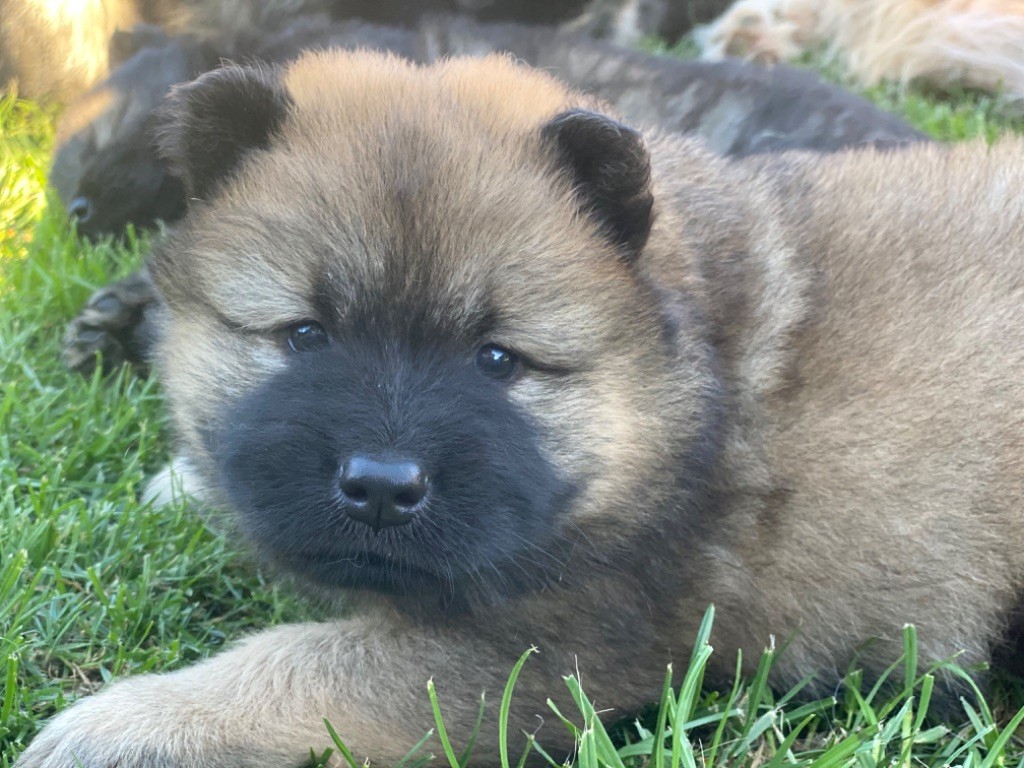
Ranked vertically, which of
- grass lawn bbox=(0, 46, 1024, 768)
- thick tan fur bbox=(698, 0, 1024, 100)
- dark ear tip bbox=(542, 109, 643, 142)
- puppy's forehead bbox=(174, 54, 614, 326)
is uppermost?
dark ear tip bbox=(542, 109, 643, 142)

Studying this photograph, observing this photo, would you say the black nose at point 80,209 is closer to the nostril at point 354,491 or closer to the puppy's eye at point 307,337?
the puppy's eye at point 307,337

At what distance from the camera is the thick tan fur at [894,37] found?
21.2 ft

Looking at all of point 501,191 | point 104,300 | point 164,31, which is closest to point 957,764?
point 501,191

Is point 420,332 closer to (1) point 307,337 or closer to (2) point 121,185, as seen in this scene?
(1) point 307,337

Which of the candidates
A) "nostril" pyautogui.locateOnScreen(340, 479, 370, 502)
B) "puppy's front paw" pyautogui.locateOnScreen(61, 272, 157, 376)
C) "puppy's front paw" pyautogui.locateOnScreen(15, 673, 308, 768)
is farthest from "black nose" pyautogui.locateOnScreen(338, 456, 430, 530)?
"puppy's front paw" pyautogui.locateOnScreen(61, 272, 157, 376)

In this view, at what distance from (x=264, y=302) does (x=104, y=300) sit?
1724 mm

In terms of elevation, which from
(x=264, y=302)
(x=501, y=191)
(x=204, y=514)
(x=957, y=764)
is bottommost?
(x=204, y=514)

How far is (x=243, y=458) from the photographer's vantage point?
92.0 inches

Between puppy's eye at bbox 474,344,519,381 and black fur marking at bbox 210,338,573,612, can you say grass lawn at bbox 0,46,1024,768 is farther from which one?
puppy's eye at bbox 474,344,519,381

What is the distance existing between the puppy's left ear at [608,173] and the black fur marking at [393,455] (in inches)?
17.3

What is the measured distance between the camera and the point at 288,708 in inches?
95.7

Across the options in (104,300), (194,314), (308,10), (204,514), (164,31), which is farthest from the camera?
(308,10)

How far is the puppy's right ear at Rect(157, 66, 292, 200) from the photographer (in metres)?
2.48

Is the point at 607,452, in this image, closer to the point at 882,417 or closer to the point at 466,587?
the point at 466,587
